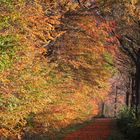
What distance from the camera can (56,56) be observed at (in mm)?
27359

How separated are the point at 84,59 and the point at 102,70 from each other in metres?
3.58

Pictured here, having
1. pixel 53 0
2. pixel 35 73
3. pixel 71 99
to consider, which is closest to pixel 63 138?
pixel 71 99

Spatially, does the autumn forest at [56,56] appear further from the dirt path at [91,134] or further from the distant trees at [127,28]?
the dirt path at [91,134]

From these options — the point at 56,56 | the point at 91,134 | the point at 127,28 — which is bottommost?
the point at 91,134

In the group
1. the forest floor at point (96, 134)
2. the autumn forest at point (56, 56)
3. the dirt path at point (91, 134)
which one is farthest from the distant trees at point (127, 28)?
the dirt path at point (91, 134)

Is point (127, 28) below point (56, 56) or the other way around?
the other way around

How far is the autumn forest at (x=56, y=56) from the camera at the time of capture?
1391 centimetres

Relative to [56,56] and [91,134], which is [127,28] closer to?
[56,56]

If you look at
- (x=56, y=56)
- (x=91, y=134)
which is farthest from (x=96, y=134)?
(x=56, y=56)

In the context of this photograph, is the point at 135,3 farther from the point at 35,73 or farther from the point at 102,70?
the point at 102,70

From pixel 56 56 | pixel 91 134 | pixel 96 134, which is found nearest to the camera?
pixel 56 56

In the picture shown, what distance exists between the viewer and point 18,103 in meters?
15.1

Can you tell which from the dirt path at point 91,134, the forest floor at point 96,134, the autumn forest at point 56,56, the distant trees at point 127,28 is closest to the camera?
the autumn forest at point 56,56

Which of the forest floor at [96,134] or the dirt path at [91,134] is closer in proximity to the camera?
the forest floor at [96,134]
